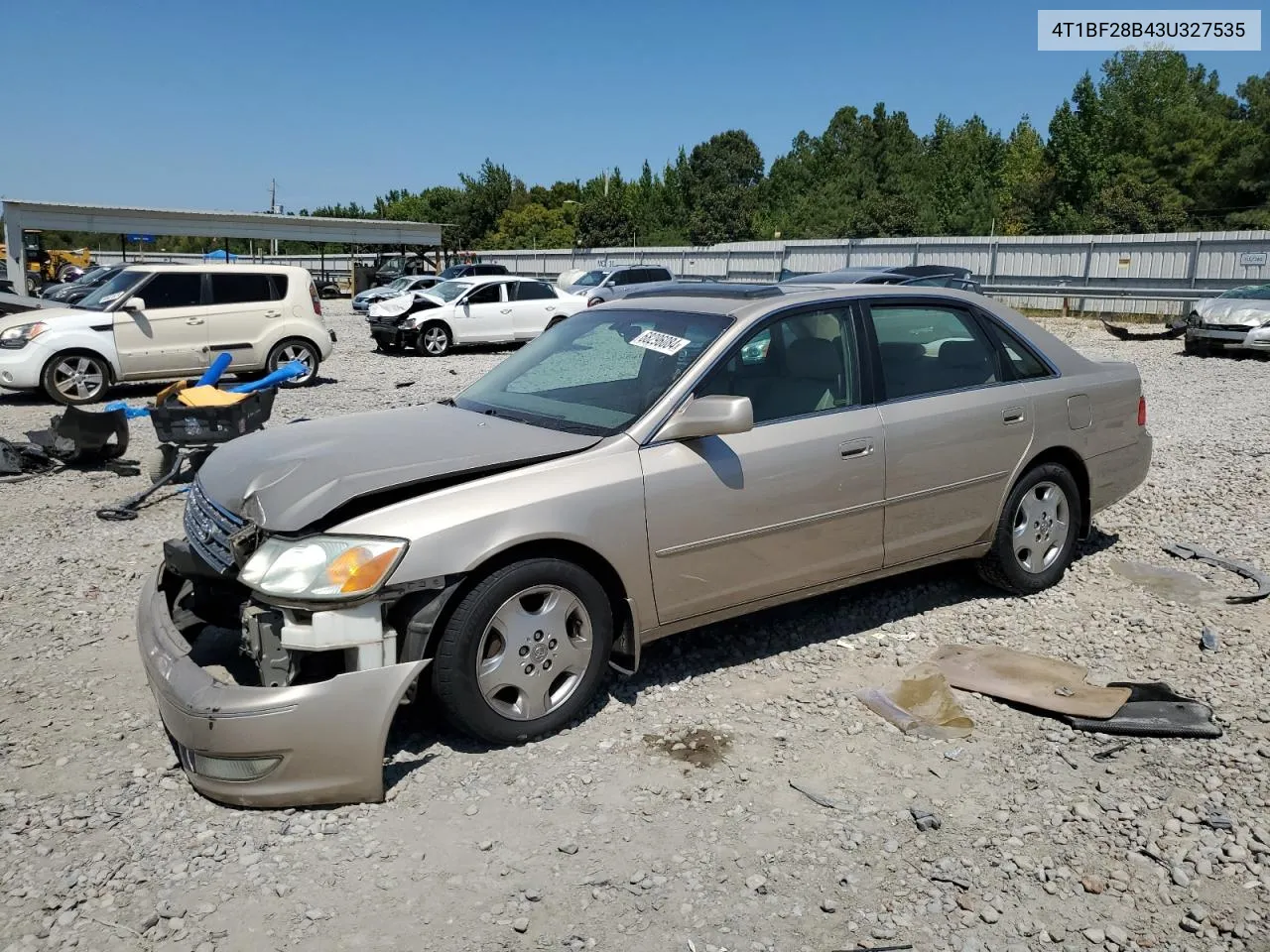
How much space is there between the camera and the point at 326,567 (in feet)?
10.9

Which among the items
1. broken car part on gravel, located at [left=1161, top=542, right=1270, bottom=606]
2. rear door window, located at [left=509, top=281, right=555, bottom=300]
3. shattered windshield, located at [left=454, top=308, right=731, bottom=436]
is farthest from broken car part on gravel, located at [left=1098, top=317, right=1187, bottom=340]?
shattered windshield, located at [left=454, top=308, right=731, bottom=436]

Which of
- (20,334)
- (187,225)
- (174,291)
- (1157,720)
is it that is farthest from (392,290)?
(1157,720)

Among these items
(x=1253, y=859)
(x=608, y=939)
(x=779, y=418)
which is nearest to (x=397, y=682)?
(x=608, y=939)

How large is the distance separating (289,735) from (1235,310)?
18.5 metres

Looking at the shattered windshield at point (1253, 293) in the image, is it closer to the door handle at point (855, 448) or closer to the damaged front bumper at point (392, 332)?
the damaged front bumper at point (392, 332)

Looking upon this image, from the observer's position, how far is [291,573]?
131 inches

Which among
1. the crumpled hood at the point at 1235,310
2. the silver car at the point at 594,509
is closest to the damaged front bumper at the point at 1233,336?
the crumpled hood at the point at 1235,310

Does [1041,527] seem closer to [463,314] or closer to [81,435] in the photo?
[81,435]

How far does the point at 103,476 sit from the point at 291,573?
242 inches

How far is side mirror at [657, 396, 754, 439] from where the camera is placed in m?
3.87

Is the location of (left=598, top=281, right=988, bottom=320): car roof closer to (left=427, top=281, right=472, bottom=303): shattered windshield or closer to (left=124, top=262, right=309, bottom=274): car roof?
(left=124, top=262, right=309, bottom=274): car roof

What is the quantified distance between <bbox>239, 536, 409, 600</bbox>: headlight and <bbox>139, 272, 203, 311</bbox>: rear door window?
11496 mm

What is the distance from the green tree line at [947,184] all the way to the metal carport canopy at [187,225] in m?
17.7

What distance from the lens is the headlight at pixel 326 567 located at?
10.8 feet
